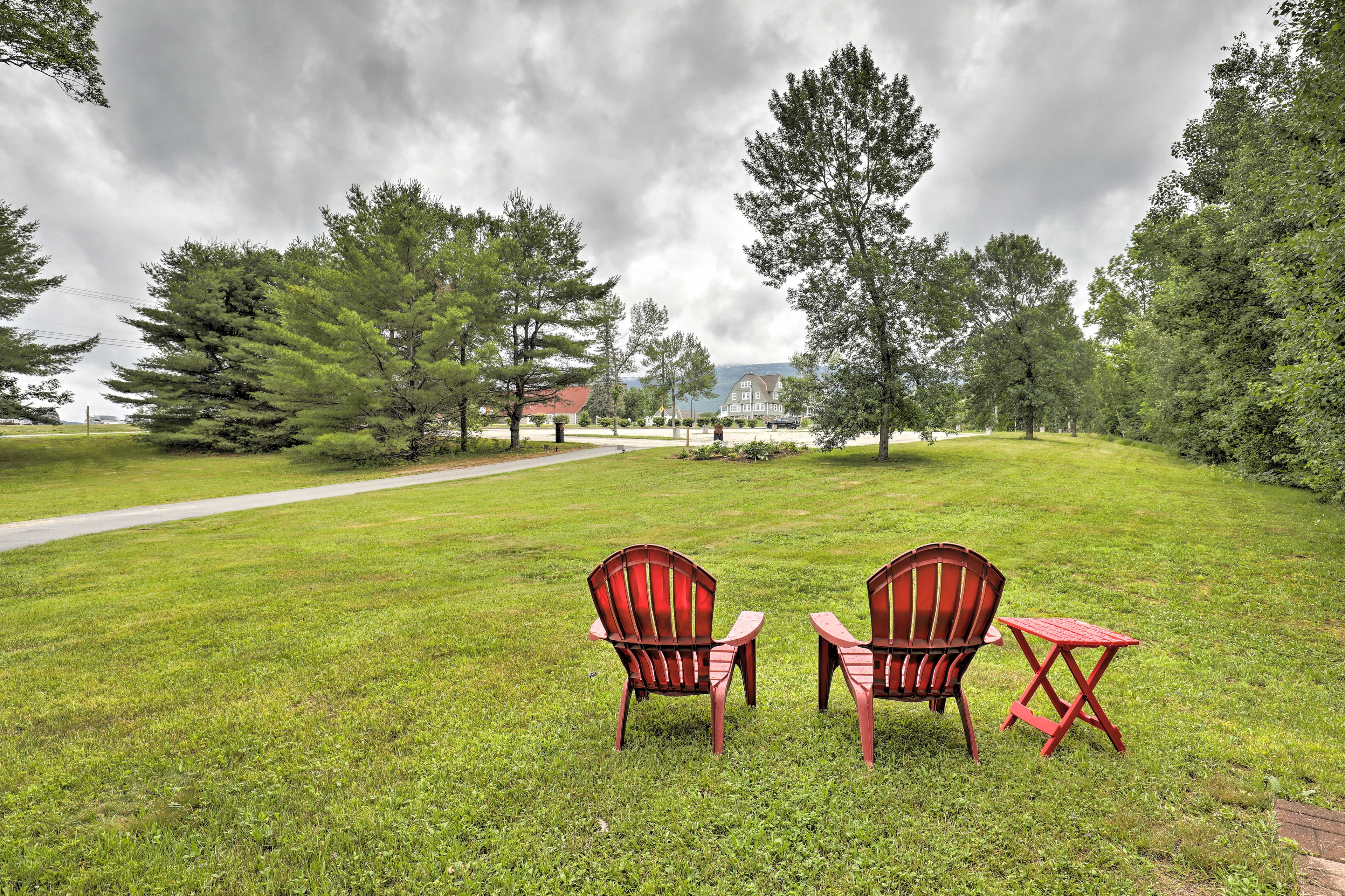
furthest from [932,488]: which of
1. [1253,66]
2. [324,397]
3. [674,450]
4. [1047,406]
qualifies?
[1047,406]

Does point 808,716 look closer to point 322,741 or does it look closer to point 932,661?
point 932,661

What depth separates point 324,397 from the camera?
71.8ft

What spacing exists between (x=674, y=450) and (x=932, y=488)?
39.6 feet

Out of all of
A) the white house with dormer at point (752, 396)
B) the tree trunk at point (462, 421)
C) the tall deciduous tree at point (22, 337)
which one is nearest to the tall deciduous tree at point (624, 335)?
the tree trunk at point (462, 421)

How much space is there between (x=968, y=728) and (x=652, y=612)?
1928 millimetres

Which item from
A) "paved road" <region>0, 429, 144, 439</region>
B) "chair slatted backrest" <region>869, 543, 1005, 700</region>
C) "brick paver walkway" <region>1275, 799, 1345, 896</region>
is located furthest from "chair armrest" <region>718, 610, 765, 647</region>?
"paved road" <region>0, 429, 144, 439</region>

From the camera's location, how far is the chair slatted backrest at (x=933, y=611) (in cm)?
292

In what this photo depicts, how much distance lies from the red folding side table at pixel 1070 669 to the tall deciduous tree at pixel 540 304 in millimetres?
24304

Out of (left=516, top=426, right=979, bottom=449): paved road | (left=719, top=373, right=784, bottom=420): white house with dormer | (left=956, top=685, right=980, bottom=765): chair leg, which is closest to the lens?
(left=956, top=685, right=980, bottom=765): chair leg

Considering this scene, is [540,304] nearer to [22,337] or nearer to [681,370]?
[22,337]

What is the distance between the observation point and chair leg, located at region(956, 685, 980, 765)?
302 centimetres

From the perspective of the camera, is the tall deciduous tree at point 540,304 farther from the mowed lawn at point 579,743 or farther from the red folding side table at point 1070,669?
the red folding side table at point 1070,669

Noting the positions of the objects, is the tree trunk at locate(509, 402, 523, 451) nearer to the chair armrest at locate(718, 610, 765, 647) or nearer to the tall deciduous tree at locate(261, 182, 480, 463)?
the tall deciduous tree at locate(261, 182, 480, 463)

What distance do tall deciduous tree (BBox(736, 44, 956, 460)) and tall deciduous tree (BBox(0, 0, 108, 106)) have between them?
62.0 feet
